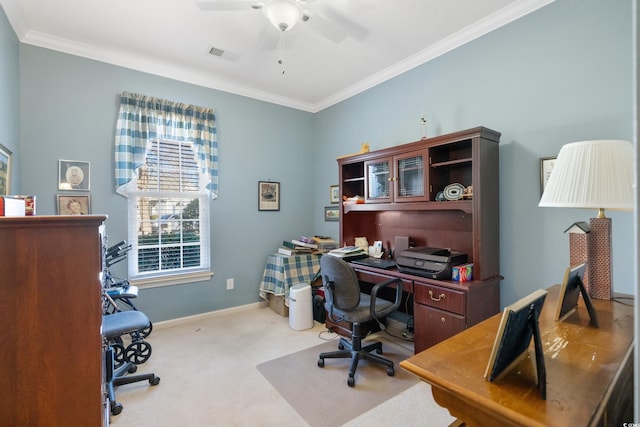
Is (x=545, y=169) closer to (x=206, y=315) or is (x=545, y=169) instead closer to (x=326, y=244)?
(x=326, y=244)

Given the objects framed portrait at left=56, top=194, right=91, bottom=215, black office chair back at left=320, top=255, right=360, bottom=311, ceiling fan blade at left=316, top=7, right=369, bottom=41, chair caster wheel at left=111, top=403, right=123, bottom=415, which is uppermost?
ceiling fan blade at left=316, top=7, right=369, bottom=41

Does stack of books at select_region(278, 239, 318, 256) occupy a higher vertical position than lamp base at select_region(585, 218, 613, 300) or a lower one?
lower

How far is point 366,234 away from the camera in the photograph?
3.46 metres

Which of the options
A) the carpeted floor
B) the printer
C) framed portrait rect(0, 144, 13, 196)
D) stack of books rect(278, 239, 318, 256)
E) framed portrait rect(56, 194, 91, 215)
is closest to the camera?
the carpeted floor

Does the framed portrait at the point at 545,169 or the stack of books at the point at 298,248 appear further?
the stack of books at the point at 298,248

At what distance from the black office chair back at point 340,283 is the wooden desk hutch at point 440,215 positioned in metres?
0.51

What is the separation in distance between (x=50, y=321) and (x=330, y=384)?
5.70 feet

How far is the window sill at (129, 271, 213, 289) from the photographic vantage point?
10.0 feet

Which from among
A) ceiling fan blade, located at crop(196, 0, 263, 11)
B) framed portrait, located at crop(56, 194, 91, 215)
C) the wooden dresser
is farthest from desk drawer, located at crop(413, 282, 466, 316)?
framed portrait, located at crop(56, 194, 91, 215)

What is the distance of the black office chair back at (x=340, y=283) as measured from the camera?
2.21 meters

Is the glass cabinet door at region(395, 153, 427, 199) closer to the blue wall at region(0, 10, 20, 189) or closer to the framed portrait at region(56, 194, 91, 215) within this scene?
the framed portrait at region(56, 194, 91, 215)

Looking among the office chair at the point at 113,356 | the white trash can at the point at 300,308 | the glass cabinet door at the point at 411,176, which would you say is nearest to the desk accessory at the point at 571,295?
the glass cabinet door at the point at 411,176

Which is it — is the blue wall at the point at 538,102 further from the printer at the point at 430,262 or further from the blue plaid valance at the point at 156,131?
the blue plaid valance at the point at 156,131

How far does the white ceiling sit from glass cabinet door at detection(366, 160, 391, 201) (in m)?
1.07
